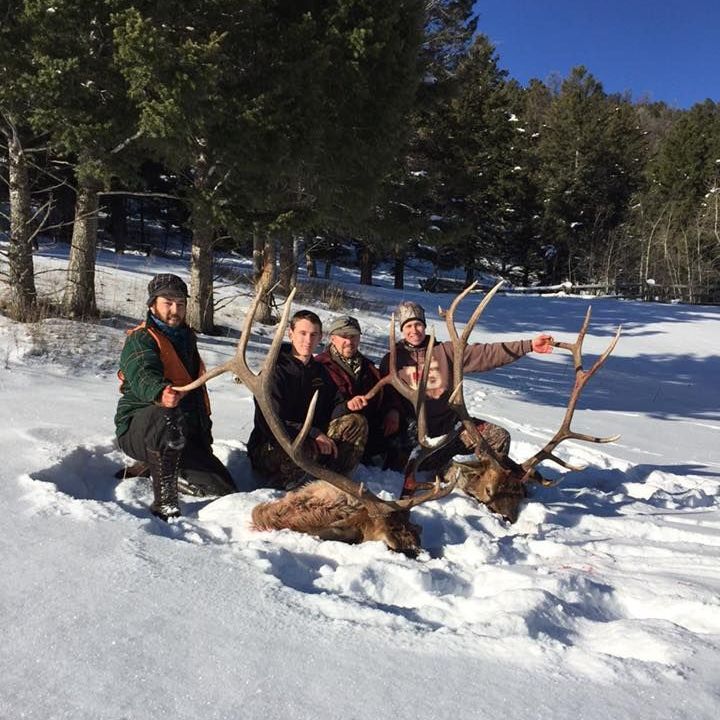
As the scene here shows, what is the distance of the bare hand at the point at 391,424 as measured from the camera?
4.89 meters

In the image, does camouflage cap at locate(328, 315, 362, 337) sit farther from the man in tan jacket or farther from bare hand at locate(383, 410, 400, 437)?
bare hand at locate(383, 410, 400, 437)

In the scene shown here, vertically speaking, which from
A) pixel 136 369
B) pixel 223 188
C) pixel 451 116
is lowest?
pixel 136 369

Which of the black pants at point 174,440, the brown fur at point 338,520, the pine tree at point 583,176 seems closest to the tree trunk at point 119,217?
the black pants at point 174,440

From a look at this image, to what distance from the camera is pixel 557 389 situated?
34.6 ft

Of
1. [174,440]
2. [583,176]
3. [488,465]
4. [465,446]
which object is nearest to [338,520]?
[174,440]

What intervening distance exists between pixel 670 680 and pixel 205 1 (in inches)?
306

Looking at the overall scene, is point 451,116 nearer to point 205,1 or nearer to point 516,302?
point 516,302

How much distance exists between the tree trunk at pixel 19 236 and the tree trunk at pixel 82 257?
521mm

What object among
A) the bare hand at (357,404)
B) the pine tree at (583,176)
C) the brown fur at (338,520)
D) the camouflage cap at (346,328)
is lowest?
the brown fur at (338,520)

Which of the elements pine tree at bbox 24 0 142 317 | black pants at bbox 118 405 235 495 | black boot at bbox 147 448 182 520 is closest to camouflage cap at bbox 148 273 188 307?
black pants at bbox 118 405 235 495

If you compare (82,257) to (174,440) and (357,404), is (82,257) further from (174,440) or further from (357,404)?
(174,440)

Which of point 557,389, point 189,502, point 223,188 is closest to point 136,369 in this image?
point 189,502

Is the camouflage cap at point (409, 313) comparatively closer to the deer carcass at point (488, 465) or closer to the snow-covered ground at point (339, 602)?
the deer carcass at point (488, 465)

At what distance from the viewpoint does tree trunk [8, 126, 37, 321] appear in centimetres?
760
